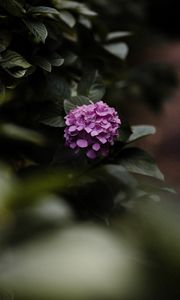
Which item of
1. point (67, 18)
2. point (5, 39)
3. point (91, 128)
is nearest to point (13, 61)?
point (5, 39)

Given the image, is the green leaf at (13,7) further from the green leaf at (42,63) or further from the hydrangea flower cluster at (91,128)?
the hydrangea flower cluster at (91,128)

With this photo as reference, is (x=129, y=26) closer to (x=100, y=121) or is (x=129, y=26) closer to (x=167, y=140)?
(x=167, y=140)

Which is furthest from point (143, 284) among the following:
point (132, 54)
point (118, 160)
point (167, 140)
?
point (132, 54)

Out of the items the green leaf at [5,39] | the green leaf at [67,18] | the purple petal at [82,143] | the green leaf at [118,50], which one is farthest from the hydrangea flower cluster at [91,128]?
the green leaf at [118,50]

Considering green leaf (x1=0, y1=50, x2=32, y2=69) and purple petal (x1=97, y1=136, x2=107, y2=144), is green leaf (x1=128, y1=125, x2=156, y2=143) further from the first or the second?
green leaf (x1=0, y1=50, x2=32, y2=69)

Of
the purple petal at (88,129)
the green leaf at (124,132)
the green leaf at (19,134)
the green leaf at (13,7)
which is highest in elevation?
the green leaf at (13,7)
